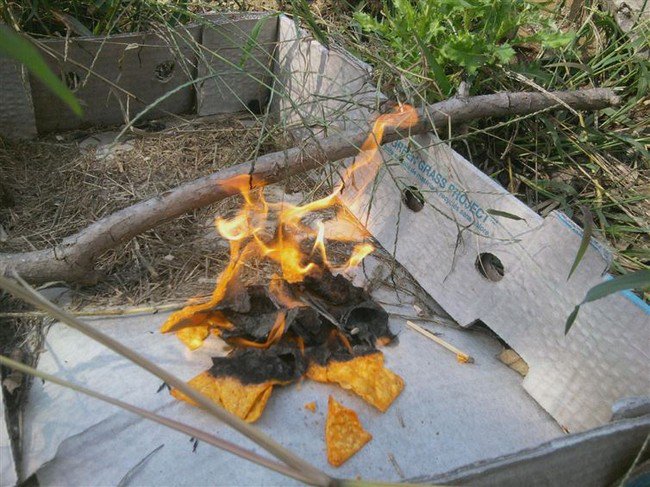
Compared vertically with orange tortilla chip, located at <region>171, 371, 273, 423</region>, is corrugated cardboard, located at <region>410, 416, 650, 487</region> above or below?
above

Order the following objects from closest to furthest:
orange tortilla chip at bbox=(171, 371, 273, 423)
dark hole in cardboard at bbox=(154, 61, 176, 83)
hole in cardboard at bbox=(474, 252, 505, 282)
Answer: orange tortilla chip at bbox=(171, 371, 273, 423) < hole in cardboard at bbox=(474, 252, 505, 282) < dark hole in cardboard at bbox=(154, 61, 176, 83)

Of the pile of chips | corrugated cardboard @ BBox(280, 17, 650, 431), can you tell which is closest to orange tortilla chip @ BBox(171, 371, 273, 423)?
the pile of chips

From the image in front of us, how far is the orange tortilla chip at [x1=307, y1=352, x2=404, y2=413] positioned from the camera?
169 centimetres

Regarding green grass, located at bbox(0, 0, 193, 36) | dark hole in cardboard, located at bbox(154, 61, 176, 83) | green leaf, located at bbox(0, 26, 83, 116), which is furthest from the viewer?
dark hole in cardboard, located at bbox(154, 61, 176, 83)

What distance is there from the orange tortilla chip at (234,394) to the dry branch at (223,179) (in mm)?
533

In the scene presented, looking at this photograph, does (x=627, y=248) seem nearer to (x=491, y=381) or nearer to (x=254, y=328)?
(x=491, y=381)

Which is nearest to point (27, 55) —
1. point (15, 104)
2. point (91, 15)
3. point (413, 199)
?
point (413, 199)

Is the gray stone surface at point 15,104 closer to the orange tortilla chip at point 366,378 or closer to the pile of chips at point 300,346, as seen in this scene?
the pile of chips at point 300,346

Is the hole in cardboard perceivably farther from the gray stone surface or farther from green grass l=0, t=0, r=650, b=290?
the gray stone surface

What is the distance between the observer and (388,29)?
8.16 feet

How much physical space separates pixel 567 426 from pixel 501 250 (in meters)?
0.55

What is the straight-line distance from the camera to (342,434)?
1592 millimetres

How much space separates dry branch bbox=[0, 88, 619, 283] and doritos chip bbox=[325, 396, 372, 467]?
2.54 ft

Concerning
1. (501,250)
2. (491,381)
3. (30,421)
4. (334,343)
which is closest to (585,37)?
(501,250)
